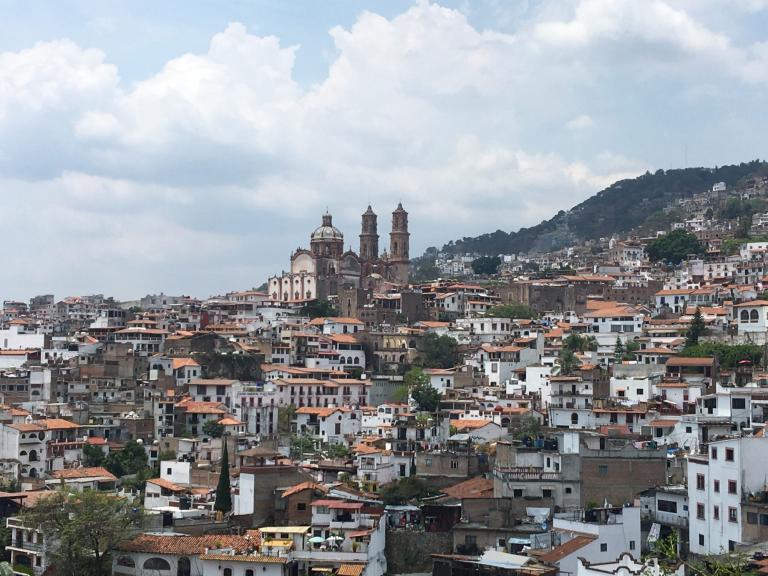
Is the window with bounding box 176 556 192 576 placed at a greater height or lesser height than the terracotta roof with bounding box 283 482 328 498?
lesser

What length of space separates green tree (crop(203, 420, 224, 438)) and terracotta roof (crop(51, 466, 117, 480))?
6.45 m

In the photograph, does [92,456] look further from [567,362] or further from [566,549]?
[566,549]

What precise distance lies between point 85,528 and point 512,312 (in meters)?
46.0

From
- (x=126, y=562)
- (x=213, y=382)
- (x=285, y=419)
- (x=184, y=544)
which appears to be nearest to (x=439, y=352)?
(x=285, y=419)

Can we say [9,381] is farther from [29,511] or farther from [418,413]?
[29,511]

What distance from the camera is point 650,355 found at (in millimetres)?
57688

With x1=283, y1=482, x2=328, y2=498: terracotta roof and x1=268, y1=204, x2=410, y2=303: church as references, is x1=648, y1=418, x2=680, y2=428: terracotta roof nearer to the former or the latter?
x1=283, y1=482, x2=328, y2=498: terracotta roof

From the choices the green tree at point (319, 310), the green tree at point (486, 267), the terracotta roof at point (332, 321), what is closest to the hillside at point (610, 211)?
the green tree at point (486, 267)

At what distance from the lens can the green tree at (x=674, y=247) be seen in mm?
93875

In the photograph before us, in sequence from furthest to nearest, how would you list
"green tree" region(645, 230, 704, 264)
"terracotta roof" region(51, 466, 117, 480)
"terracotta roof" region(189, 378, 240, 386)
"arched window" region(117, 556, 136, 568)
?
1. "green tree" region(645, 230, 704, 264)
2. "terracotta roof" region(189, 378, 240, 386)
3. "terracotta roof" region(51, 466, 117, 480)
4. "arched window" region(117, 556, 136, 568)

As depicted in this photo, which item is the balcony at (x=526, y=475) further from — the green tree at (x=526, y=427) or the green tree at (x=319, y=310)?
the green tree at (x=319, y=310)

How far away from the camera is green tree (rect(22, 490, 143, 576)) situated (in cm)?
3369

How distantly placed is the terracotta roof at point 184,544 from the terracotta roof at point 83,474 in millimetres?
11773

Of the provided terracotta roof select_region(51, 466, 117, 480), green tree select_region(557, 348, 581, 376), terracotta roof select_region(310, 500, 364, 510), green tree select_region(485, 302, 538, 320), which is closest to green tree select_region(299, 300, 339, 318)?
green tree select_region(485, 302, 538, 320)
